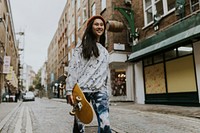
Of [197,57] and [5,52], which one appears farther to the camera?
[5,52]

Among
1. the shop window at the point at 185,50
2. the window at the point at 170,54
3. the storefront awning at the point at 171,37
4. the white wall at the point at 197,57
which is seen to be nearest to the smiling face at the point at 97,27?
the storefront awning at the point at 171,37

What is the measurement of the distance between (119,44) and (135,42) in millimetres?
2161

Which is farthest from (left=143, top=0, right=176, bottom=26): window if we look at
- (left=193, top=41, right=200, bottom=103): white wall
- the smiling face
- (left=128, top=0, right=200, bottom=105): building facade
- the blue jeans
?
the blue jeans

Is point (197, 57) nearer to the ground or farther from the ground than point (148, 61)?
nearer to the ground

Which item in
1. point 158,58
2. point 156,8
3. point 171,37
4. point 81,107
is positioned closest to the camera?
point 81,107

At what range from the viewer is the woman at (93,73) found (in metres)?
2.62

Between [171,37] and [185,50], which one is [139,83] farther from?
[171,37]

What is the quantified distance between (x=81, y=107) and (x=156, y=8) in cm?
1304

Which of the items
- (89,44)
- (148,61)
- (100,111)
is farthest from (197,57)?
(100,111)

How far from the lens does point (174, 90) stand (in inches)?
480

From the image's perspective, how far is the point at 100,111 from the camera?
2.62 m

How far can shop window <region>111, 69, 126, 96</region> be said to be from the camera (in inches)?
763

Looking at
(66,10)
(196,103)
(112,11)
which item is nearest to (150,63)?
(196,103)

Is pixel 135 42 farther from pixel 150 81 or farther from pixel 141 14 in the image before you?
pixel 150 81
